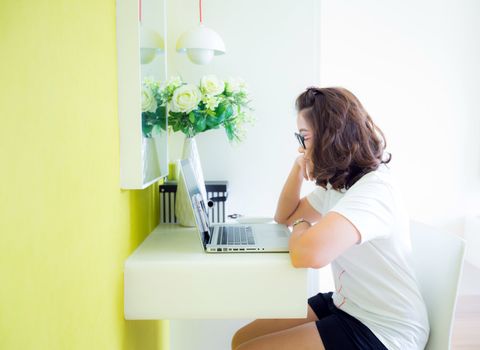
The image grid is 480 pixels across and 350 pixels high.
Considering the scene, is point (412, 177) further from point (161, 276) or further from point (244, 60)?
point (161, 276)

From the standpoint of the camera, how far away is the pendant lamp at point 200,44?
85.7 inches

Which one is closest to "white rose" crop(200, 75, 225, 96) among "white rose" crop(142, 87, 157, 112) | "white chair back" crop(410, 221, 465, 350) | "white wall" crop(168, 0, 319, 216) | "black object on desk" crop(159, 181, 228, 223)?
"white rose" crop(142, 87, 157, 112)

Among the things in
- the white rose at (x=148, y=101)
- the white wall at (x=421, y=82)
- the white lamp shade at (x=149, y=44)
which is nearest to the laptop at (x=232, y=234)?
the white rose at (x=148, y=101)

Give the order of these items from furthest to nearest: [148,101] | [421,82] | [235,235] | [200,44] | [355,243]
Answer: [421,82] → [200,44] → [235,235] → [148,101] → [355,243]

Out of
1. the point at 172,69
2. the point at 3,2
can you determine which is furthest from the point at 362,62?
the point at 3,2

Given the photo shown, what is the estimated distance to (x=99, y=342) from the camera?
3.70ft

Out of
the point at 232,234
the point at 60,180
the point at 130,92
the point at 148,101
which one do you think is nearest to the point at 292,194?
the point at 232,234

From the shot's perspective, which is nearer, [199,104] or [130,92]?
[130,92]

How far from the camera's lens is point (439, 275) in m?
1.42

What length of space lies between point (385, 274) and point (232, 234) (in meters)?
0.52

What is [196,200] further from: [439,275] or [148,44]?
[439,275]

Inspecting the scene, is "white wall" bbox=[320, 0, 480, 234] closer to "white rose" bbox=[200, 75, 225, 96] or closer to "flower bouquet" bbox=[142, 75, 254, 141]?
"flower bouquet" bbox=[142, 75, 254, 141]

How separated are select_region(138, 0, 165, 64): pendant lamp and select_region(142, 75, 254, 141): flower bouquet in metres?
0.11

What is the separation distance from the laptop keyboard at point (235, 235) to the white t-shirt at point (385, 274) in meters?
0.32
